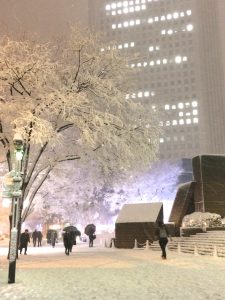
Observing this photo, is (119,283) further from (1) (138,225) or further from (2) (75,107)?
(1) (138,225)

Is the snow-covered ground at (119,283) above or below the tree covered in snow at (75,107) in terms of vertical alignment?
below

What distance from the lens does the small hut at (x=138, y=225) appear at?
28984mm

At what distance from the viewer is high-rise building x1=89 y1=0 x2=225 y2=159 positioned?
A: 482 feet

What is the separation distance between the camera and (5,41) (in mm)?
21594

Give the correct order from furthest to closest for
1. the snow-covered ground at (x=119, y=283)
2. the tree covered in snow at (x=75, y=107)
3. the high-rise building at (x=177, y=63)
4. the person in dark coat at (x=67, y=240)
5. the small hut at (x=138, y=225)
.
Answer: the high-rise building at (x=177, y=63), the small hut at (x=138, y=225), the person in dark coat at (x=67, y=240), the tree covered in snow at (x=75, y=107), the snow-covered ground at (x=119, y=283)

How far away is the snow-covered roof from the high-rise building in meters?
113

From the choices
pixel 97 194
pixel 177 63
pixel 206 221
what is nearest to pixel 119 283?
pixel 206 221

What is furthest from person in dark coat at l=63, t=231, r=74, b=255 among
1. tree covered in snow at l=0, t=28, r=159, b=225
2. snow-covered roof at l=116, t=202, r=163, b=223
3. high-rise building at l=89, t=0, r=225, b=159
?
high-rise building at l=89, t=0, r=225, b=159

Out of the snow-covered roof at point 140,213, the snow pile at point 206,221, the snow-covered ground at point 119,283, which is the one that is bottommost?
the snow-covered ground at point 119,283

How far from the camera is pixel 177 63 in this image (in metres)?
152

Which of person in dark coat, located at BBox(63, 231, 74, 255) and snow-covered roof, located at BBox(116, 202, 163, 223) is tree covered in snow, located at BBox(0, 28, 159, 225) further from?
snow-covered roof, located at BBox(116, 202, 163, 223)

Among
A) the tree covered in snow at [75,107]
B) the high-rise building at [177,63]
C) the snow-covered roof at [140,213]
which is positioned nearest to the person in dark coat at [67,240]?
the tree covered in snow at [75,107]

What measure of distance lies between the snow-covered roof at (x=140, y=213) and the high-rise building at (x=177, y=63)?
113289mm

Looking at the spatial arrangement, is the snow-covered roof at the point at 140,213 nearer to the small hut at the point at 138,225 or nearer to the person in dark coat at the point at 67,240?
the small hut at the point at 138,225
